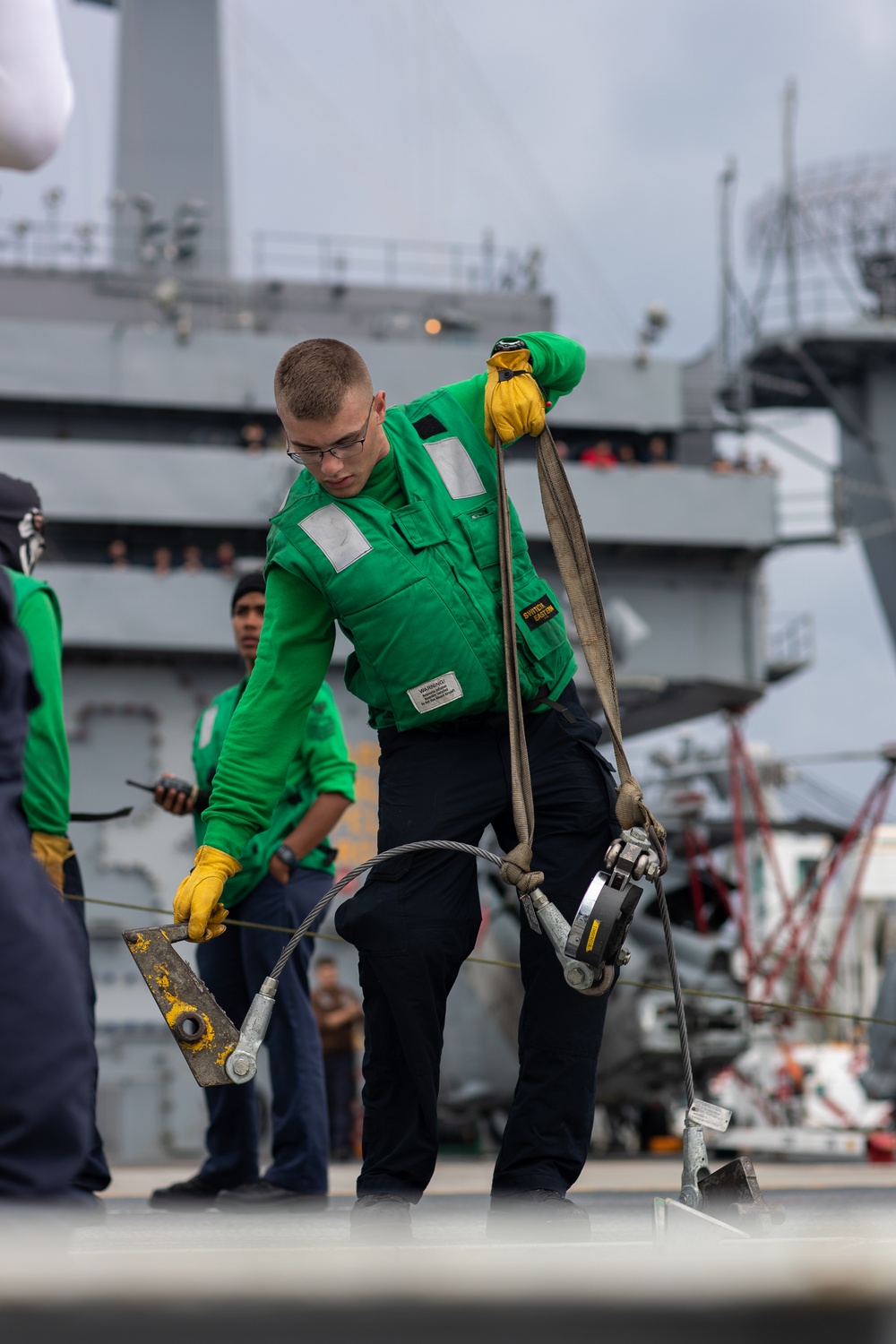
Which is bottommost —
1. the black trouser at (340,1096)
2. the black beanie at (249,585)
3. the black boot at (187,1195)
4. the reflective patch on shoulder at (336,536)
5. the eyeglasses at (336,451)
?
the black trouser at (340,1096)

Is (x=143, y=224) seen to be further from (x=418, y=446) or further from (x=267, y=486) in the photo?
(x=418, y=446)

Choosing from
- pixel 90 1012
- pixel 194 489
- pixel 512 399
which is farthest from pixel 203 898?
pixel 194 489

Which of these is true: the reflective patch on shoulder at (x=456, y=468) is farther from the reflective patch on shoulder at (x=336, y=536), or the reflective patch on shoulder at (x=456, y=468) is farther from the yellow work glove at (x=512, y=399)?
the reflective patch on shoulder at (x=336, y=536)

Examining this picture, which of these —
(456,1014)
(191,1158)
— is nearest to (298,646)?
(191,1158)

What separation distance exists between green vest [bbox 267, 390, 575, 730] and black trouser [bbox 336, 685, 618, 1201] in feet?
0.38

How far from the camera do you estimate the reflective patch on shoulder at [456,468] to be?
111 inches

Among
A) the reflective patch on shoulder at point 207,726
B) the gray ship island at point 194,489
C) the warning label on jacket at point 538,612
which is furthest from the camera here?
the gray ship island at point 194,489

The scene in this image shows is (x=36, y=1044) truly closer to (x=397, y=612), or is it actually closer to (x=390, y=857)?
(x=390, y=857)

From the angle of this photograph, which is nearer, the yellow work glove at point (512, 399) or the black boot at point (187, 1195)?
the yellow work glove at point (512, 399)

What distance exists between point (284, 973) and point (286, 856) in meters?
0.32

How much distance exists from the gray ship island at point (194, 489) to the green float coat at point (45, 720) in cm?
962

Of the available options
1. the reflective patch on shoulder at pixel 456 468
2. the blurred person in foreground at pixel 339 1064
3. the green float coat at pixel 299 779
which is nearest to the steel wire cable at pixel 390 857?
the reflective patch on shoulder at pixel 456 468

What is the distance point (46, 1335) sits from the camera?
0.63 meters

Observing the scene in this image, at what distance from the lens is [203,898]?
2.61m
